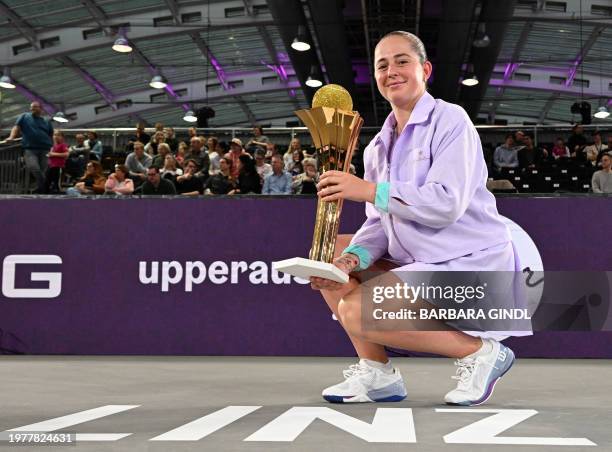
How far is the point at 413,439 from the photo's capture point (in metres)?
1.71

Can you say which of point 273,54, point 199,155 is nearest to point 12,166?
point 199,155

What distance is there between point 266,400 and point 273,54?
17.7 m

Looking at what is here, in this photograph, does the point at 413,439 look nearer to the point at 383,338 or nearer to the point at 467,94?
the point at 383,338

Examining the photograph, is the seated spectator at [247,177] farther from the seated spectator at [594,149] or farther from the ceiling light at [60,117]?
the ceiling light at [60,117]

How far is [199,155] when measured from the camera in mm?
9141

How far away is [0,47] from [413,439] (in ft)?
60.4

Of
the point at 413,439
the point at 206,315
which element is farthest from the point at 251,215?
the point at 413,439

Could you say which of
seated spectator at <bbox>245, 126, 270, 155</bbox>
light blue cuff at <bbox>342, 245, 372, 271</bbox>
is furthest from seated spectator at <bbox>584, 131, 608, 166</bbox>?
light blue cuff at <bbox>342, 245, 372, 271</bbox>

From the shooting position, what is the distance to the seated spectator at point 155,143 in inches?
399

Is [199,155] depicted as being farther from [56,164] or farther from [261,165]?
[56,164]

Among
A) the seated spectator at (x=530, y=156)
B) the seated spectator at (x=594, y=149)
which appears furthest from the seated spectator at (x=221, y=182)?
the seated spectator at (x=594, y=149)

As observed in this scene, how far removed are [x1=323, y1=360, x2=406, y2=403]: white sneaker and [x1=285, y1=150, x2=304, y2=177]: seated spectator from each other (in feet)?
20.6

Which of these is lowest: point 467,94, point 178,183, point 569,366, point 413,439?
point 569,366

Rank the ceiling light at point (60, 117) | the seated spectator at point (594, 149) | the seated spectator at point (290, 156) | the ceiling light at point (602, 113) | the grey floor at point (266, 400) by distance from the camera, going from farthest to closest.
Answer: the ceiling light at point (60, 117) < the ceiling light at point (602, 113) < the seated spectator at point (594, 149) < the seated spectator at point (290, 156) < the grey floor at point (266, 400)
